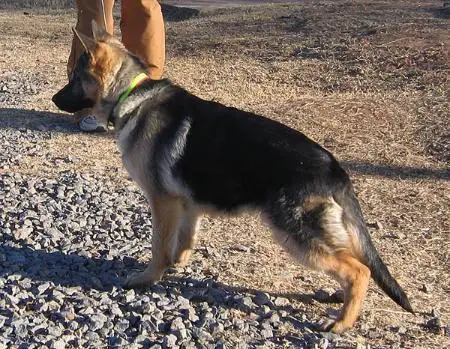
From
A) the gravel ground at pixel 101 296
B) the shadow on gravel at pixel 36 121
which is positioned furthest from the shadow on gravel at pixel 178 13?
the gravel ground at pixel 101 296

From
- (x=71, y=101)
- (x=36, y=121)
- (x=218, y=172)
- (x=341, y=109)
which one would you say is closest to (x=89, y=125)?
(x=36, y=121)

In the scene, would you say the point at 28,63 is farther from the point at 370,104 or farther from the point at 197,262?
the point at 197,262

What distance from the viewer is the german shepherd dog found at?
392cm

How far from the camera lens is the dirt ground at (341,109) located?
4641 mm

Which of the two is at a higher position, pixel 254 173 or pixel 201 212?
pixel 254 173

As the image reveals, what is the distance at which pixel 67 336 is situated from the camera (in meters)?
3.80

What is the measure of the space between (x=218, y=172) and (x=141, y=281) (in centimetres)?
83

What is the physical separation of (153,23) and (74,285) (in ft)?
12.2

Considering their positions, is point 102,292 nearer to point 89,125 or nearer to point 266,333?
point 266,333

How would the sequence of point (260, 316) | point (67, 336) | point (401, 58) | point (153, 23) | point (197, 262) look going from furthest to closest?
point (401, 58) → point (153, 23) → point (197, 262) → point (260, 316) → point (67, 336)

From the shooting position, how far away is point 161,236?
Answer: 4.37 metres

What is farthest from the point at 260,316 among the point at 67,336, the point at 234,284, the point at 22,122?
the point at 22,122

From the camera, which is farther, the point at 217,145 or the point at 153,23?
the point at 153,23

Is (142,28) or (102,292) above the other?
(142,28)
